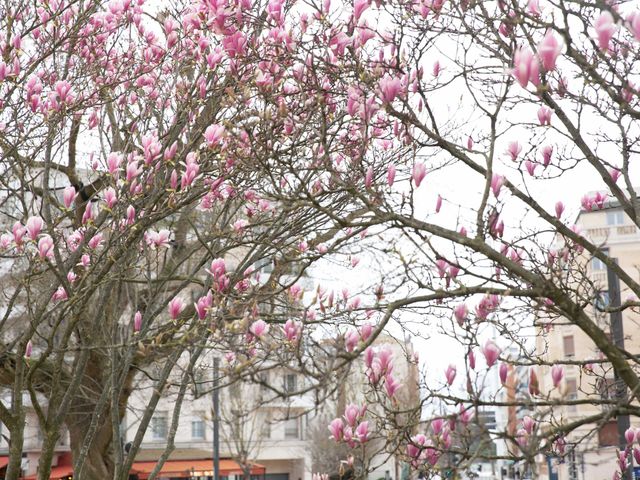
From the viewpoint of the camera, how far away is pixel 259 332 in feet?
14.3

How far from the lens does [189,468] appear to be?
96.5ft

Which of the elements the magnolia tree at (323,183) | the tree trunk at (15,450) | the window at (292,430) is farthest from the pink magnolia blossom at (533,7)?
the window at (292,430)

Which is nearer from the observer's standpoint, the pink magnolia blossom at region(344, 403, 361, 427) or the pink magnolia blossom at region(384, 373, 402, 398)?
the pink magnolia blossom at region(384, 373, 402, 398)

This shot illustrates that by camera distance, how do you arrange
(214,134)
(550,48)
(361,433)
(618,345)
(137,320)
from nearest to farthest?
(550,48) → (361,433) → (214,134) → (137,320) → (618,345)

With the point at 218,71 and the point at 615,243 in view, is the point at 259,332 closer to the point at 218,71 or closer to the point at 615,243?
the point at 218,71

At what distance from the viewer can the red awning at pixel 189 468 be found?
29.6m

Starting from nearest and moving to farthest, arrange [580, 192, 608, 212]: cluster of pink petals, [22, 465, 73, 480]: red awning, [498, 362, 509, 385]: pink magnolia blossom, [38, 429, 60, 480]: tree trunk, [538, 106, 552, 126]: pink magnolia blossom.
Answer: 1. [498, 362, 509, 385]: pink magnolia blossom
2. [538, 106, 552, 126]: pink magnolia blossom
3. [580, 192, 608, 212]: cluster of pink petals
4. [38, 429, 60, 480]: tree trunk
5. [22, 465, 73, 480]: red awning

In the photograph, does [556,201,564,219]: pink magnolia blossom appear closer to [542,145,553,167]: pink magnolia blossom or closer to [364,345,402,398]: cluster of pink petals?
[542,145,553,167]: pink magnolia blossom

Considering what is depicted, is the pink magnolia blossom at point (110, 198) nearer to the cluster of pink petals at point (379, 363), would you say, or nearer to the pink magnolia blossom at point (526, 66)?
the cluster of pink petals at point (379, 363)

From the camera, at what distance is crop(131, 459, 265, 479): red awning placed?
29561 millimetres

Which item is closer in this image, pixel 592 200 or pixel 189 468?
pixel 592 200

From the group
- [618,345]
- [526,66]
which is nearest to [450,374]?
[526,66]

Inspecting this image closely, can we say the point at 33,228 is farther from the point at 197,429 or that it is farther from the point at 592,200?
the point at 197,429

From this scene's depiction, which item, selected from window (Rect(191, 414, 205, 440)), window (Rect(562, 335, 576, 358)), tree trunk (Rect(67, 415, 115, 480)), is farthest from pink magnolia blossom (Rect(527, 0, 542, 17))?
window (Rect(562, 335, 576, 358))
